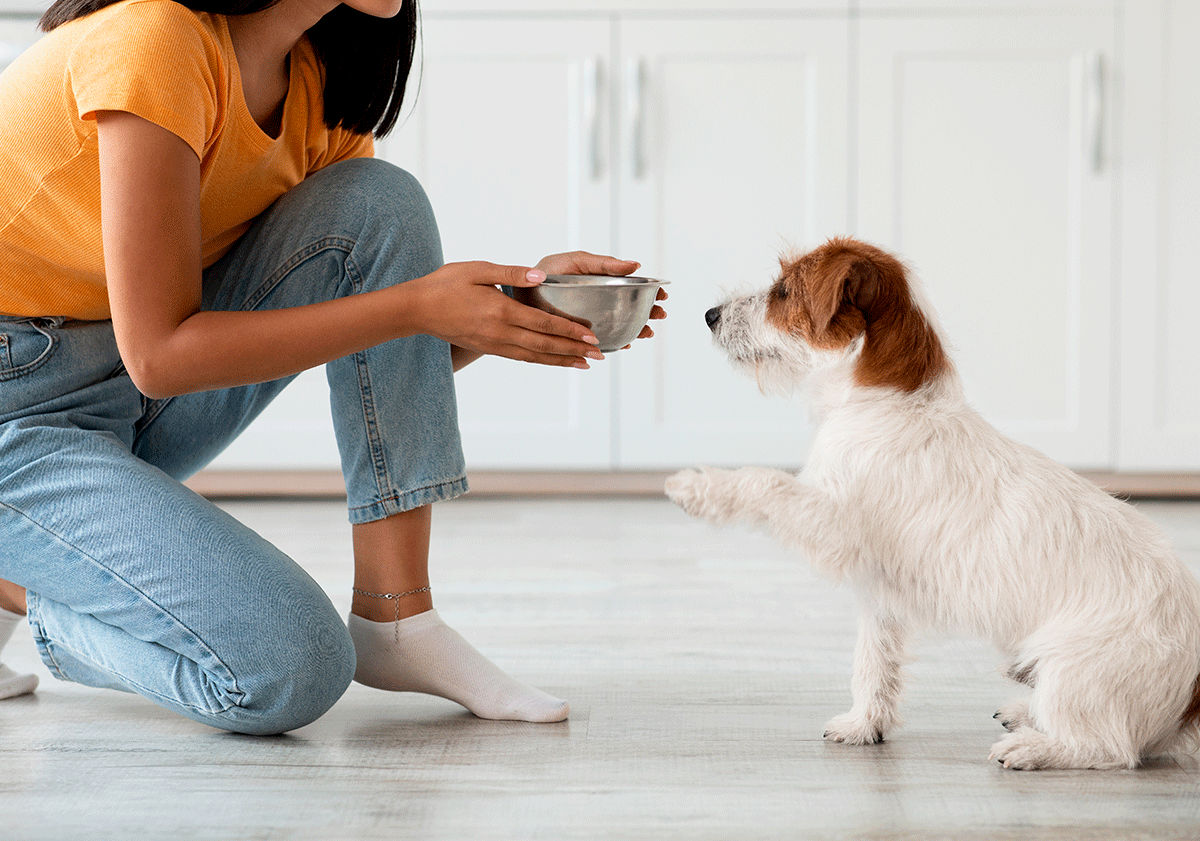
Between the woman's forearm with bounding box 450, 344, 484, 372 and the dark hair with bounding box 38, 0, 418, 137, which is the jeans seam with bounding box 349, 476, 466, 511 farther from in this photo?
the dark hair with bounding box 38, 0, 418, 137

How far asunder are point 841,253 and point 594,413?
A: 63.7 inches

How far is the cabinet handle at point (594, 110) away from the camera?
9.12ft

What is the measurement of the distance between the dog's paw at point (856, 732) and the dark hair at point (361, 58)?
850 millimetres

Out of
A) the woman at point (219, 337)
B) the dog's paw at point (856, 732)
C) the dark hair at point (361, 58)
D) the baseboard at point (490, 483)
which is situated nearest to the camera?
the woman at point (219, 337)

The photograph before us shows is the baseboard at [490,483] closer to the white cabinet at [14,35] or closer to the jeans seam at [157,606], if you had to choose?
the white cabinet at [14,35]

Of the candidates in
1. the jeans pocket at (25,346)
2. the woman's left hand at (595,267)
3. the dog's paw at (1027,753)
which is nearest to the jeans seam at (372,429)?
the woman's left hand at (595,267)

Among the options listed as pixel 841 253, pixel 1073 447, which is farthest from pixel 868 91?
pixel 841 253

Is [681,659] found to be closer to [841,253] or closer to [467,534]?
[841,253]

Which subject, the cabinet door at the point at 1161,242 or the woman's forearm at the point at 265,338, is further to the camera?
the cabinet door at the point at 1161,242

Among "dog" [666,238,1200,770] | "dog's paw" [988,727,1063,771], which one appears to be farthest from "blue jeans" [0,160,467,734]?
"dog's paw" [988,727,1063,771]

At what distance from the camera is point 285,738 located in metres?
1.30

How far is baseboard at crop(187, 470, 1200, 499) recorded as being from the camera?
2.92m

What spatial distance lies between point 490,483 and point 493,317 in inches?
70.2

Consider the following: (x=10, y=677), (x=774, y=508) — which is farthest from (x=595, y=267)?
(x=10, y=677)
